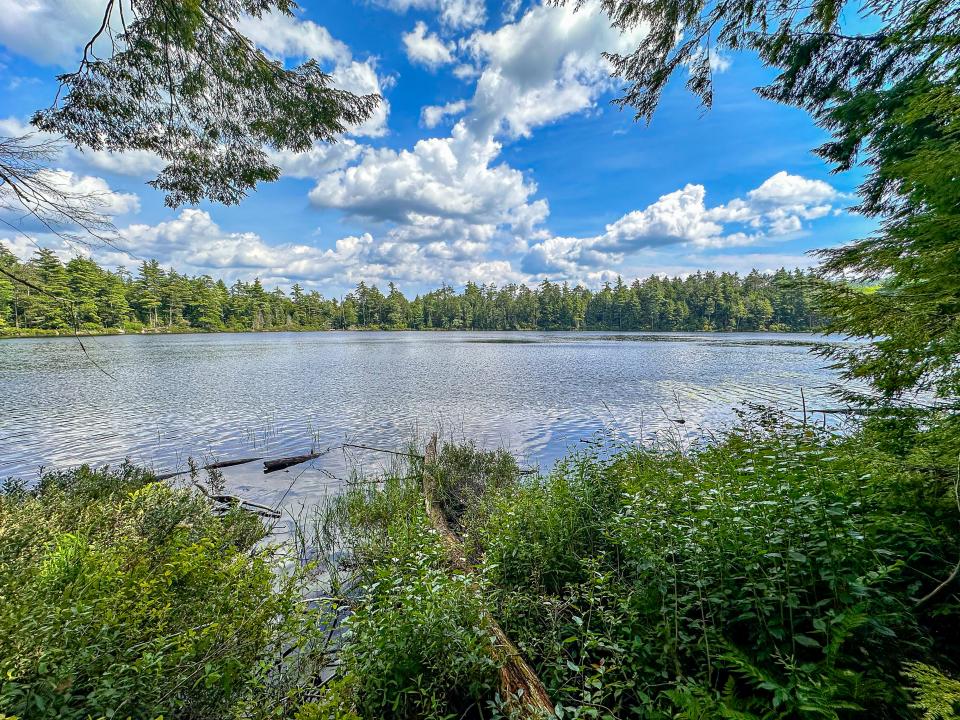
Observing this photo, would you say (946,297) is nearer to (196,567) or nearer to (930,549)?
(930,549)

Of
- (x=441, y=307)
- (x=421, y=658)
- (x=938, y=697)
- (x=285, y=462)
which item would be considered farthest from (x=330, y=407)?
(x=441, y=307)

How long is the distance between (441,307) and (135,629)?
13563 centimetres

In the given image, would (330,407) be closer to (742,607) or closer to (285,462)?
(285,462)

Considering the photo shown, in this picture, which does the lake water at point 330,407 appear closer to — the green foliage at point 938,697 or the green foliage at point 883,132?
the green foliage at point 883,132

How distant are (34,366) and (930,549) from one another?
1794 inches

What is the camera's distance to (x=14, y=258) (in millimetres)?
4031

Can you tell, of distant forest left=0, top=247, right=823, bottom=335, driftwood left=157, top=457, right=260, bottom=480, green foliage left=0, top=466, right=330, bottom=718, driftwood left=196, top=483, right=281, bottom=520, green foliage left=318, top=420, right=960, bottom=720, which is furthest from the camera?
distant forest left=0, top=247, right=823, bottom=335

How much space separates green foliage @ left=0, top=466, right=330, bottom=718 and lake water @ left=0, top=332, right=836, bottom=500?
213 cm

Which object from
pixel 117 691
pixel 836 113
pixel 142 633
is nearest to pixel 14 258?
pixel 142 633

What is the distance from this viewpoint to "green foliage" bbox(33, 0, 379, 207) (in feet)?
17.7

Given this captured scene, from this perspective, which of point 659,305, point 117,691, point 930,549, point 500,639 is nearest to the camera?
point 117,691

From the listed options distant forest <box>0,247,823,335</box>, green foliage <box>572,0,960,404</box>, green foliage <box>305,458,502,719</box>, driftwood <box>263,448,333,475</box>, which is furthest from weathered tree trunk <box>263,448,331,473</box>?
distant forest <box>0,247,823,335</box>

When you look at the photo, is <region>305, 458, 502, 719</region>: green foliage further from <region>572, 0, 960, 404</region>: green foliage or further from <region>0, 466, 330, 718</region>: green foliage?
<region>572, 0, 960, 404</region>: green foliage

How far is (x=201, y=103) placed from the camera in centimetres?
630
